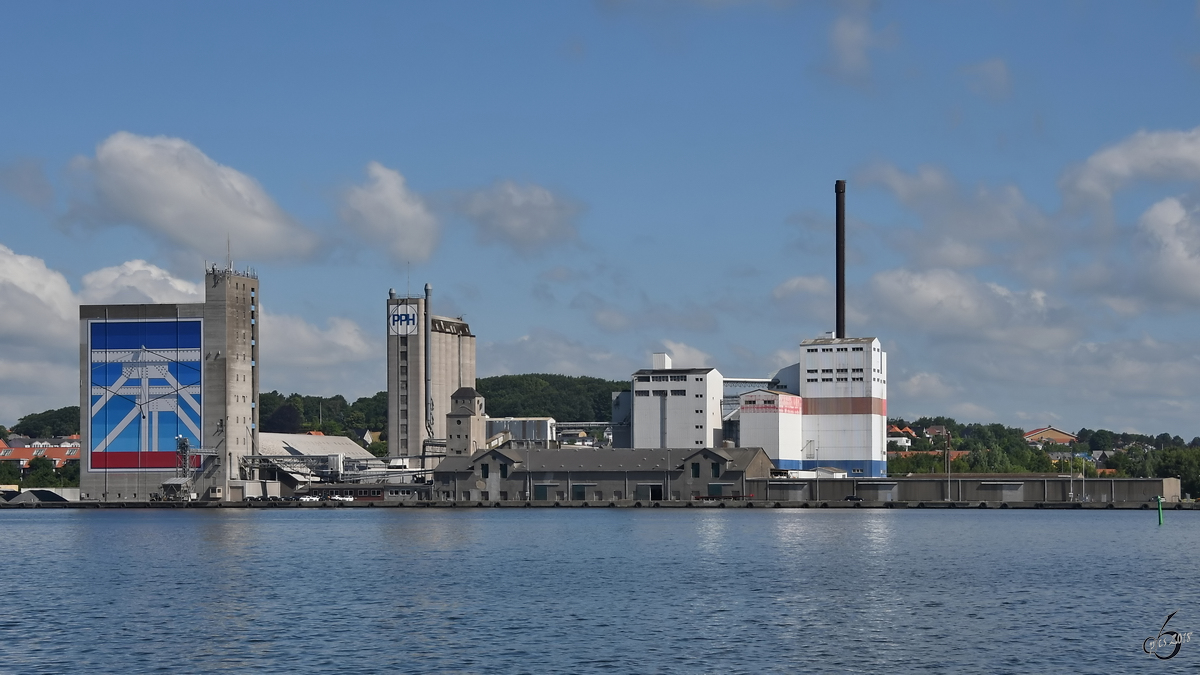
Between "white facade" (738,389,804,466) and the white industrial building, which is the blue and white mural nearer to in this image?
the white industrial building

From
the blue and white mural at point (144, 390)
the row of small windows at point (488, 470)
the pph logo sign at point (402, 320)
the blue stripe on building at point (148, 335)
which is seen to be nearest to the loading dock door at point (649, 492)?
the row of small windows at point (488, 470)

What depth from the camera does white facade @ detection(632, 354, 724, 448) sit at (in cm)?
16150

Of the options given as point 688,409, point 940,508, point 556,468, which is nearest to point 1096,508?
point 940,508

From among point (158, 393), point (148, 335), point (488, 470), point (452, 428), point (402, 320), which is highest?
point (402, 320)

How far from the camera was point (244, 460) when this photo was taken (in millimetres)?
168875

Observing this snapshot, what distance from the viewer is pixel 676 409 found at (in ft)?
532

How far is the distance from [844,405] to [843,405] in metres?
0.11

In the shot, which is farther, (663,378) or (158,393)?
(158,393)

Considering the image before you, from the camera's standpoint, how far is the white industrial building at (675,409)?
530 ft

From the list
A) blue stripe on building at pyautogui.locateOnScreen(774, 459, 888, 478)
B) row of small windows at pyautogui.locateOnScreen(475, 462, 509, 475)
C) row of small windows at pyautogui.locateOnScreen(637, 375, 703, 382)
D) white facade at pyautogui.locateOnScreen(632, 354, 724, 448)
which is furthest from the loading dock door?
blue stripe on building at pyautogui.locateOnScreen(774, 459, 888, 478)

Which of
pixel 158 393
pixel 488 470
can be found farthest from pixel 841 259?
pixel 158 393

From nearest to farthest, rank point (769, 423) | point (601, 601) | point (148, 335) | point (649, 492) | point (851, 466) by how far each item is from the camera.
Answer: point (601, 601) → point (649, 492) → point (769, 423) → point (851, 466) → point (148, 335)

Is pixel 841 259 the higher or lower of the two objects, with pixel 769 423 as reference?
higher

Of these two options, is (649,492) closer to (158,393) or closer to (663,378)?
(663,378)
